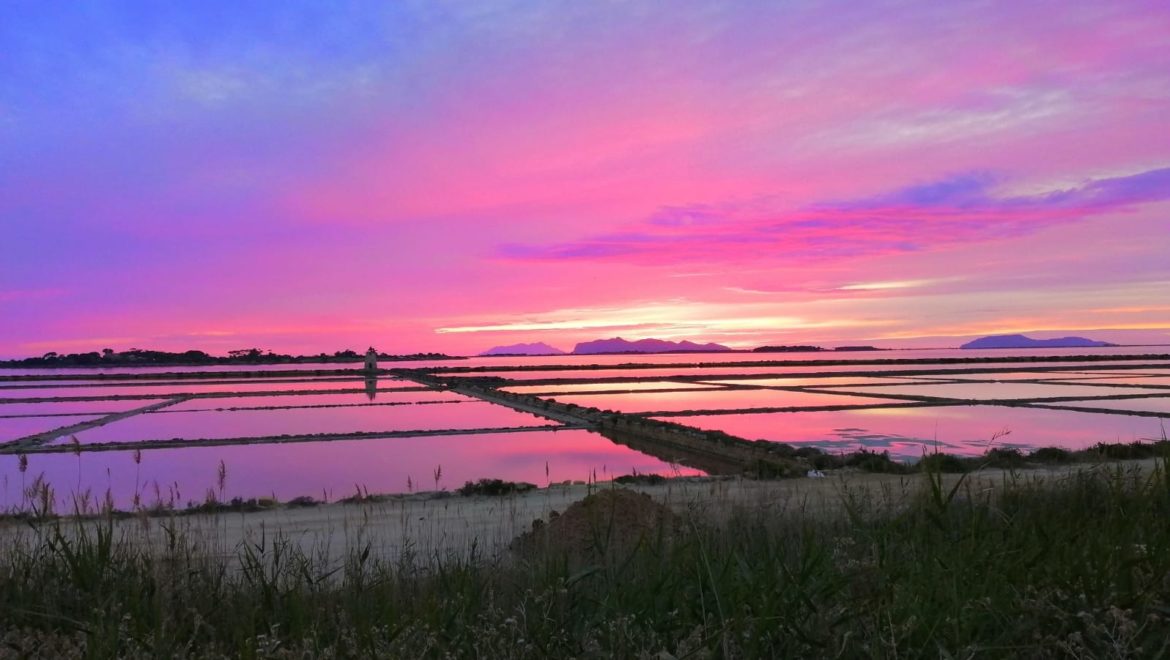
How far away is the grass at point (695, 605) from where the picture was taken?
2303 millimetres

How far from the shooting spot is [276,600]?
312 cm

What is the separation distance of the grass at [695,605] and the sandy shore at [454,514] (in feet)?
5.56

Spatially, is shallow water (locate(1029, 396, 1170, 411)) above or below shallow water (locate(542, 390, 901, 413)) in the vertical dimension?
below

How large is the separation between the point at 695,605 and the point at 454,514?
5.07 metres

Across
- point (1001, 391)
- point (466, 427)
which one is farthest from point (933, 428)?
point (1001, 391)

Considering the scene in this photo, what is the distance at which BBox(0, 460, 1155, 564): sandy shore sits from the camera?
5.55m

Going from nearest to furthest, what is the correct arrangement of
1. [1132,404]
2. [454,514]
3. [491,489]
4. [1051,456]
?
[454,514] < [491,489] < [1051,456] < [1132,404]

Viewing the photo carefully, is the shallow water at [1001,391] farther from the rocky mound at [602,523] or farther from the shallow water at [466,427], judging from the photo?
the rocky mound at [602,523]

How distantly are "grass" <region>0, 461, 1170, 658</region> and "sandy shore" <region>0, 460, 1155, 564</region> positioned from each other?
66.7 inches

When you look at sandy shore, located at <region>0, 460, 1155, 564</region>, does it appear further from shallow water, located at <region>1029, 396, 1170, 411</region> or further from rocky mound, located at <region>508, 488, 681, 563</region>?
shallow water, located at <region>1029, 396, 1170, 411</region>

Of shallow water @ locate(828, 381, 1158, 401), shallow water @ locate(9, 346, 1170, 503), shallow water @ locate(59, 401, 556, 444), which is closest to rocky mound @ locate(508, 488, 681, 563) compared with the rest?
shallow water @ locate(9, 346, 1170, 503)

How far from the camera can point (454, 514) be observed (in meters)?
7.32

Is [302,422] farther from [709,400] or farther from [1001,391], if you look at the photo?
[1001,391]

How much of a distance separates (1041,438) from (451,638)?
1427 centimetres
